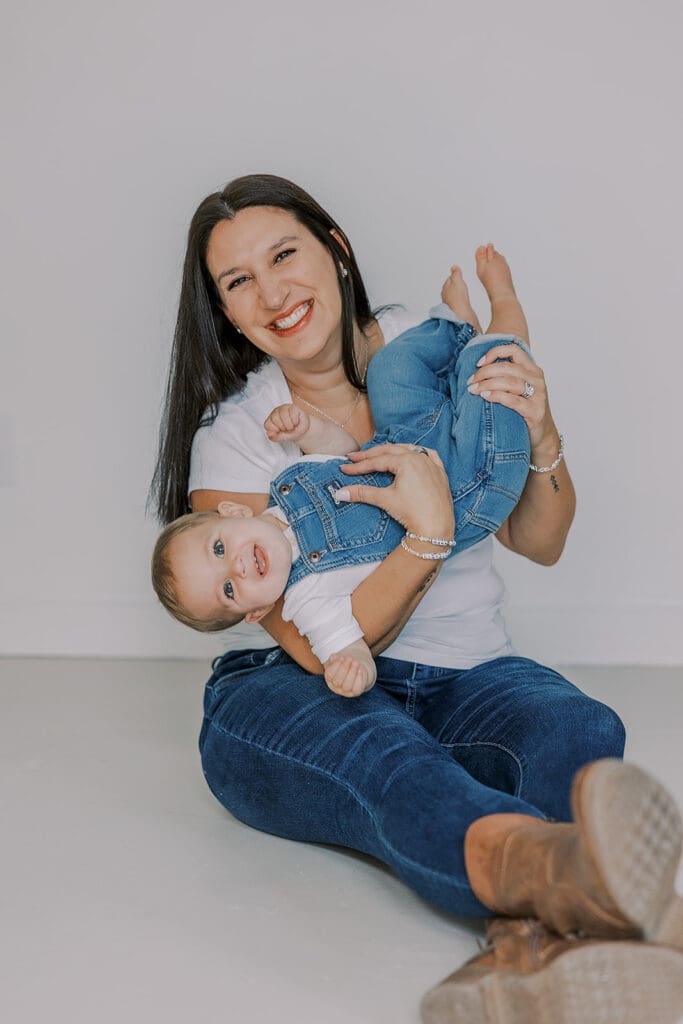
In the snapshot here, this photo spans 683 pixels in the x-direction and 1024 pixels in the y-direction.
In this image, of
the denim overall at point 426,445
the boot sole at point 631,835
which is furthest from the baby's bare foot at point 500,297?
the boot sole at point 631,835

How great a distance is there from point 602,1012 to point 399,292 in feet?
6.89

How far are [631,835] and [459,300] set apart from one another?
1.28 metres

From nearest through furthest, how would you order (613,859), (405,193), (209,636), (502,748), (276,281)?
(613,859) < (502,748) < (276,281) < (405,193) < (209,636)

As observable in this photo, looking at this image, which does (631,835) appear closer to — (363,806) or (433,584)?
(363,806)

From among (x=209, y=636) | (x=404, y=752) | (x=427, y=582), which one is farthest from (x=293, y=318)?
(x=209, y=636)

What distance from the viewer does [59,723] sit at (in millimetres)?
2602

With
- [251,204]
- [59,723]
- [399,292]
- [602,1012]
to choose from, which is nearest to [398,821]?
[602,1012]

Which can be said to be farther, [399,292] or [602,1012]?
[399,292]

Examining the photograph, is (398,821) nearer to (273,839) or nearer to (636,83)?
(273,839)

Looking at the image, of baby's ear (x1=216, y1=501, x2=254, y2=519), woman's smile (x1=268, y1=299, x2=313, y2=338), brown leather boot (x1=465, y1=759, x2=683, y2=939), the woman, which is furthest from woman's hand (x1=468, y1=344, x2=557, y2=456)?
A: brown leather boot (x1=465, y1=759, x2=683, y2=939)

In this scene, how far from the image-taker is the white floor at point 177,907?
55.2 inches

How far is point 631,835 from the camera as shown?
111cm

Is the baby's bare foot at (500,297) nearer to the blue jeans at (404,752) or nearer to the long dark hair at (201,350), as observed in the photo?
the long dark hair at (201,350)

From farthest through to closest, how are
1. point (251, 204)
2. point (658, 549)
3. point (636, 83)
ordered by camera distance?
point (658, 549), point (636, 83), point (251, 204)
